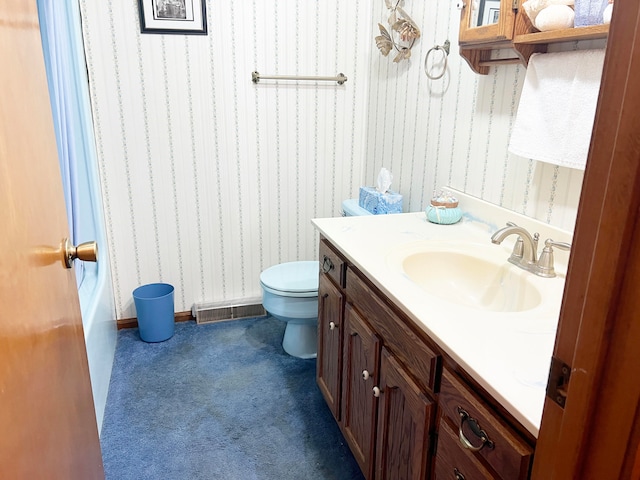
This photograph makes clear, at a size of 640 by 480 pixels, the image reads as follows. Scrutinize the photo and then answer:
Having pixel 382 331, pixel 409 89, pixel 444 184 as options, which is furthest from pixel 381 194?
pixel 382 331

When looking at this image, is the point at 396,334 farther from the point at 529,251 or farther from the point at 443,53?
the point at 443,53

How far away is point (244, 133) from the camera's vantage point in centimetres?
259

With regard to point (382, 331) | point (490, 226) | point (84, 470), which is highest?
point (490, 226)

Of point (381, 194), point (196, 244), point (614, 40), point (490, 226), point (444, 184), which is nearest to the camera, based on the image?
point (614, 40)

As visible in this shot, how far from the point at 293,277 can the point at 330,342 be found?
0.60m

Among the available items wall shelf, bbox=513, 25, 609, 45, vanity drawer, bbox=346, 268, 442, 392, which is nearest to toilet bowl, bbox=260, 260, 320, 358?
vanity drawer, bbox=346, 268, 442, 392

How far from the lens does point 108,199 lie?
8.14 feet

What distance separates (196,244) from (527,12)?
78.4 inches

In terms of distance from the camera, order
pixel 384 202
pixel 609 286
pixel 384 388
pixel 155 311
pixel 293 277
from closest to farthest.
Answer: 1. pixel 609 286
2. pixel 384 388
3. pixel 384 202
4. pixel 293 277
5. pixel 155 311

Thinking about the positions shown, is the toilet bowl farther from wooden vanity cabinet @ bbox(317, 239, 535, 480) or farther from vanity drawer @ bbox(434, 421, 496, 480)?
vanity drawer @ bbox(434, 421, 496, 480)

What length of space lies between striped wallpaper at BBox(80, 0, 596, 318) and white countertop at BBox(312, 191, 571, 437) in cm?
37

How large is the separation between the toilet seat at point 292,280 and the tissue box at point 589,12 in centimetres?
147

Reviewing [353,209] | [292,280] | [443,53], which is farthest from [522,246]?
[292,280]

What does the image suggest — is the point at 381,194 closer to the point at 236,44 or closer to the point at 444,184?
the point at 444,184
